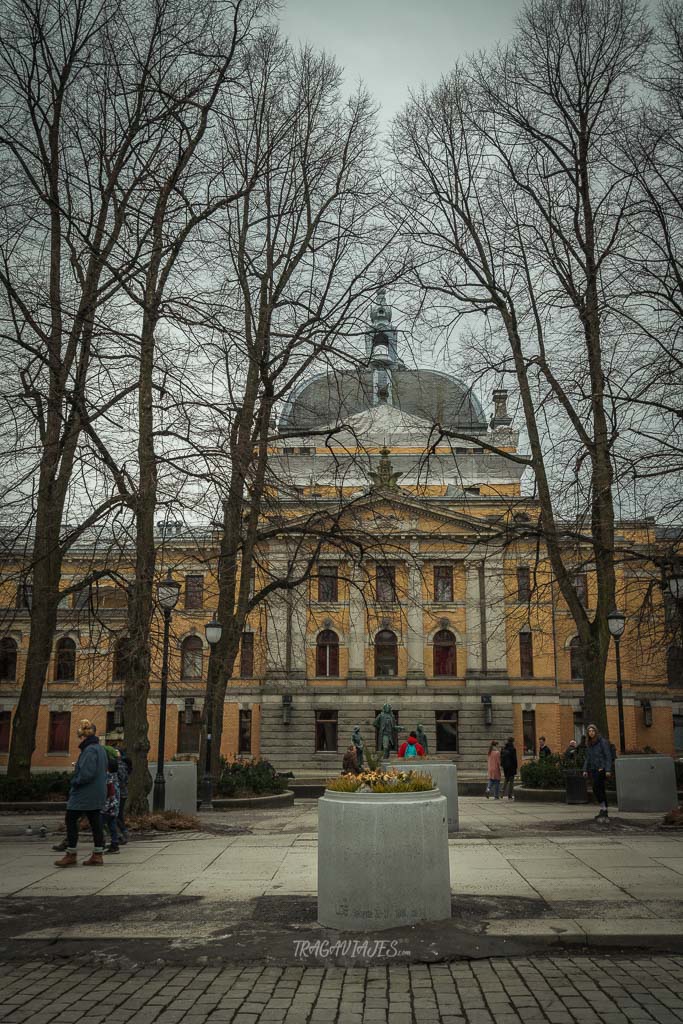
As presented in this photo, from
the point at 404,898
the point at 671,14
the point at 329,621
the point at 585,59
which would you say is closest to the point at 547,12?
the point at 585,59

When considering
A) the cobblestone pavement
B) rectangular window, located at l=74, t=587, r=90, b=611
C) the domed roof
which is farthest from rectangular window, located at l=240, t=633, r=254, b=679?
the cobblestone pavement

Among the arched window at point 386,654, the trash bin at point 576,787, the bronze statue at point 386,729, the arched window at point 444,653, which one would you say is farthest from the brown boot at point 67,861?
the arched window at point 444,653

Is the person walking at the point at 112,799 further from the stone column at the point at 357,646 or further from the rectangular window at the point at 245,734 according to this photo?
the rectangular window at the point at 245,734

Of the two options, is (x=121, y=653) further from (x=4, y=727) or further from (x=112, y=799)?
(x=4, y=727)

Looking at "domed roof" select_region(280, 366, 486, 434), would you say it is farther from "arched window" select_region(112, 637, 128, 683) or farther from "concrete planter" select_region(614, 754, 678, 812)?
"concrete planter" select_region(614, 754, 678, 812)

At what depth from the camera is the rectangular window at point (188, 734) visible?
51.5m

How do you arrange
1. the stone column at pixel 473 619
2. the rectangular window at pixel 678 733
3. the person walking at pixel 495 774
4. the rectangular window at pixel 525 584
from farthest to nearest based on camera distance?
the rectangular window at pixel 678 733
the stone column at pixel 473 619
the person walking at pixel 495 774
the rectangular window at pixel 525 584

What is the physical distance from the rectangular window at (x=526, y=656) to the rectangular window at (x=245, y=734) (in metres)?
15.5

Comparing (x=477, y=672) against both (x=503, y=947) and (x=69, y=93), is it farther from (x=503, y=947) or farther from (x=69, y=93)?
(x=503, y=947)

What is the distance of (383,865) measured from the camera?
7668 mm

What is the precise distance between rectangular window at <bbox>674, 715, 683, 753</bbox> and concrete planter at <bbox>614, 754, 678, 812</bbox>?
122ft

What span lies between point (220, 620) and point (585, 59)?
16668 millimetres

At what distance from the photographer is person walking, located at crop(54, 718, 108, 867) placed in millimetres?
11594

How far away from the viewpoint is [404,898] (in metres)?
7.67
